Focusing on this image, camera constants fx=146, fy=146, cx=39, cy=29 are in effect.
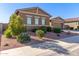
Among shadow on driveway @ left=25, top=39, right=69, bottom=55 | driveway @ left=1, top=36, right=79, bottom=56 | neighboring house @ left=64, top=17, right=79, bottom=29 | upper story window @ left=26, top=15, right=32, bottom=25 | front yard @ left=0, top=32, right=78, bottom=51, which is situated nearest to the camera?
driveway @ left=1, top=36, right=79, bottom=56

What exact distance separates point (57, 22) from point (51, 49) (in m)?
1.02

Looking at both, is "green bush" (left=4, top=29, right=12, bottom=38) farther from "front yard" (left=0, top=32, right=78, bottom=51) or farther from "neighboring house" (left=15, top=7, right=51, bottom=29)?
"neighboring house" (left=15, top=7, right=51, bottom=29)

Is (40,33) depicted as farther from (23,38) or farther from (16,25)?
(16,25)

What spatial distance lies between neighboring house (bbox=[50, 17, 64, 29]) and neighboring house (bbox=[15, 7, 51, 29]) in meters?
0.19

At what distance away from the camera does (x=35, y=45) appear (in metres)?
5.27

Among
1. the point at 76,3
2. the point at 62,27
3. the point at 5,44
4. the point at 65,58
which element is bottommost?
the point at 65,58

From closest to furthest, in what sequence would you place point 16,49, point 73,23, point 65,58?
point 65,58 → point 16,49 → point 73,23

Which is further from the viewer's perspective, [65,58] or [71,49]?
[71,49]

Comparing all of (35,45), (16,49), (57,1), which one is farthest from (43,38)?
(57,1)

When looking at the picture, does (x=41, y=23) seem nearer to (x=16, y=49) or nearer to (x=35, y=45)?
(x=35, y=45)

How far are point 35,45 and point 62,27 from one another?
116 centimetres

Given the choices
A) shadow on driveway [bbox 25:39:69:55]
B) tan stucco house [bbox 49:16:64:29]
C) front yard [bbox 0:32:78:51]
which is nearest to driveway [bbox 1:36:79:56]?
shadow on driveway [bbox 25:39:69:55]

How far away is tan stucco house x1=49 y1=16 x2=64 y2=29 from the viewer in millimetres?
5005

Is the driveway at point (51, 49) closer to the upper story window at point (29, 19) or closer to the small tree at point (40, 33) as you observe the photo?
the small tree at point (40, 33)
